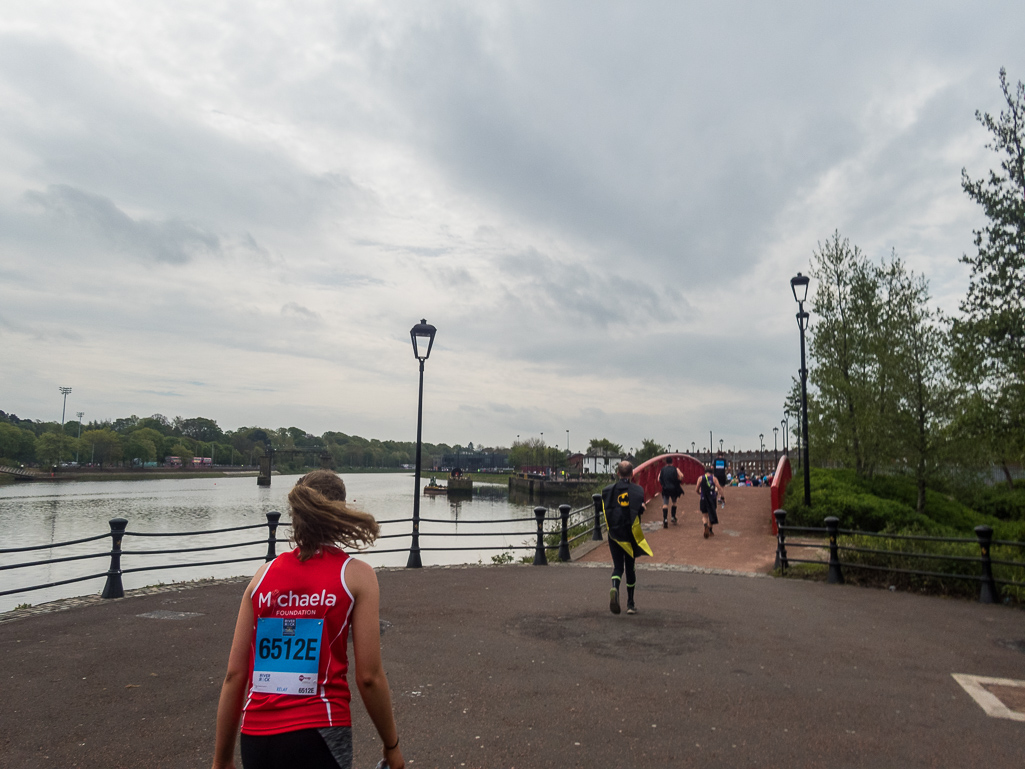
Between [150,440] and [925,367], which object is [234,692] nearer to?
[925,367]

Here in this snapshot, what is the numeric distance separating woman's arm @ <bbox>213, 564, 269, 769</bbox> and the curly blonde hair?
187 millimetres

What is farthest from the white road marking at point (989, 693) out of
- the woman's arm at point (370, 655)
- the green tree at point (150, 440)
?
the green tree at point (150, 440)

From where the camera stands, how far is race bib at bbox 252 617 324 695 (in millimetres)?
2377

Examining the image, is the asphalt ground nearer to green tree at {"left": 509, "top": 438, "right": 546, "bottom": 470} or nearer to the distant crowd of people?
the distant crowd of people

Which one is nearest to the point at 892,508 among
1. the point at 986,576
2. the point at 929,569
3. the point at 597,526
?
the point at 929,569

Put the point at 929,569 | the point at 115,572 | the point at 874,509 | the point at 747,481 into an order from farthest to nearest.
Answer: the point at 747,481 < the point at 874,509 < the point at 929,569 < the point at 115,572

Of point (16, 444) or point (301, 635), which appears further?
point (16, 444)

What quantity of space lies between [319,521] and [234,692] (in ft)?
2.06

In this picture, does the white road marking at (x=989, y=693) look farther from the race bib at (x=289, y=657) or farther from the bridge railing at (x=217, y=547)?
the race bib at (x=289, y=657)

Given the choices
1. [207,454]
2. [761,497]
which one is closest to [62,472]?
[207,454]

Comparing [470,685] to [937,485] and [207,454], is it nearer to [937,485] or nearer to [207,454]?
[937,485]

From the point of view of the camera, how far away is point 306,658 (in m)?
2.40

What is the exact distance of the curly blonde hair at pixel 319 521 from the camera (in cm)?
253

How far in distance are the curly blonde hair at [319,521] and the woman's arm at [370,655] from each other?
0.13m
